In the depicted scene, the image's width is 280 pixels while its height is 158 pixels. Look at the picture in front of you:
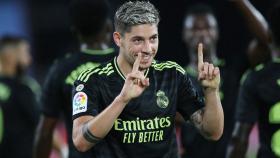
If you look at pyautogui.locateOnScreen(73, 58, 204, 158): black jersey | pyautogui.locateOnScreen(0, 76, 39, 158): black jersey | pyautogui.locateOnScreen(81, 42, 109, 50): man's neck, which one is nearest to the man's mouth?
pyautogui.locateOnScreen(73, 58, 204, 158): black jersey

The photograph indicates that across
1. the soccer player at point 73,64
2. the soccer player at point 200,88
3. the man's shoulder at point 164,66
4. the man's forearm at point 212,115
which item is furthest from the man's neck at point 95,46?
the man's forearm at point 212,115

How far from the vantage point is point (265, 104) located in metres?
6.22

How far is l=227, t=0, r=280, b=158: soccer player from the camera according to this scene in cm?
619

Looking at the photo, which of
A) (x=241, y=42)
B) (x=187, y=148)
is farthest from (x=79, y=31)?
(x=241, y=42)

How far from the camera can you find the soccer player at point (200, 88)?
7625 millimetres

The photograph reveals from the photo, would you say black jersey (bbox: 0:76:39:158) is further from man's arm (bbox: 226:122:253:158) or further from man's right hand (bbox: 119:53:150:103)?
man's right hand (bbox: 119:53:150:103)

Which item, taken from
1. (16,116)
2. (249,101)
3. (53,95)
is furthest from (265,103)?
(16,116)

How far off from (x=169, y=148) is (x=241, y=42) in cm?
736

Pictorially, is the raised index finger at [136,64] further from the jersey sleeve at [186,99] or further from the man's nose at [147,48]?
the jersey sleeve at [186,99]

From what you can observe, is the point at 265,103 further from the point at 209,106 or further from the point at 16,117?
the point at 16,117

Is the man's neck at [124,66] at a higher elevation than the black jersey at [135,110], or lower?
higher

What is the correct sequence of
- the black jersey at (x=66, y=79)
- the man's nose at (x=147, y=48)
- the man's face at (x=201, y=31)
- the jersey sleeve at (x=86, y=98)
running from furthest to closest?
the man's face at (x=201, y=31) → the black jersey at (x=66, y=79) → the jersey sleeve at (x=86, y=98) → the man's nose at (x=147, y=48)

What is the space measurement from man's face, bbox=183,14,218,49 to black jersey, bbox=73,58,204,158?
285 cm

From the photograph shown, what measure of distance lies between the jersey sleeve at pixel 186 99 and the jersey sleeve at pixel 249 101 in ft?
2.67
